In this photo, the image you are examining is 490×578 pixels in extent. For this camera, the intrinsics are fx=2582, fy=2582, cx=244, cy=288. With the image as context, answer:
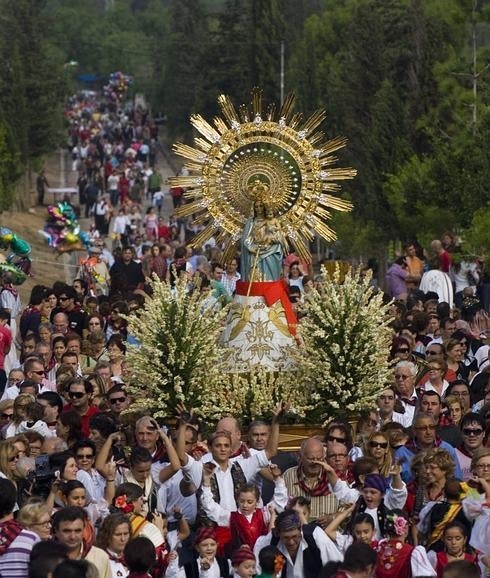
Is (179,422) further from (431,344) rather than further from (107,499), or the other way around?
(431,344)

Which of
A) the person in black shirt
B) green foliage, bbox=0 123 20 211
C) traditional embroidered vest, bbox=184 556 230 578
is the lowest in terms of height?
traditional embroidered vest, bbox=184 556 230 578

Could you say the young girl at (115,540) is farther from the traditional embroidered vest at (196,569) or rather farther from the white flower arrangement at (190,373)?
the white flower arrangement at (190,373)

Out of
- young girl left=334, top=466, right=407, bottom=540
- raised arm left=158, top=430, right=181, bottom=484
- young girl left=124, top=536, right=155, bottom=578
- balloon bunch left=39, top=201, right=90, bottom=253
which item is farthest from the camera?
balloon bunch left=39, top=201, right=90, bottom=253

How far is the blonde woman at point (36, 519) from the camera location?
1469cm

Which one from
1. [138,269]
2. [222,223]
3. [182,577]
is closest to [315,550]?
[182,577]

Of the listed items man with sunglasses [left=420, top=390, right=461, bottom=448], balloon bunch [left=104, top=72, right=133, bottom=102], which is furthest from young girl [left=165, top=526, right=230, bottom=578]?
balloon bunch [left=104, top=72, right=133, bottom=102]

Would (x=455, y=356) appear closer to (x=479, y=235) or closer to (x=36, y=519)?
(x=36, y=519)

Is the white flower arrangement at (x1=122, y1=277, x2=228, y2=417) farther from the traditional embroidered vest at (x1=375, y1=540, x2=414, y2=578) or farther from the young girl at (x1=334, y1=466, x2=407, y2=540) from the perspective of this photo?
the traditional embroidered vest at (x1=375, y1=540, x2=414, y2=578)

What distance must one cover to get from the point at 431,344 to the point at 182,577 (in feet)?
23.5

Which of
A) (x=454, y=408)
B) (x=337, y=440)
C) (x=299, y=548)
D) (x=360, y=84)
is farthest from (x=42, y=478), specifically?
(x=360, y=84)

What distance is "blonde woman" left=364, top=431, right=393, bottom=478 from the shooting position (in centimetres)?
1731

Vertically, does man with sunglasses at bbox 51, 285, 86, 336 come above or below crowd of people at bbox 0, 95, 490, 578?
above

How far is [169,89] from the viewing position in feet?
274

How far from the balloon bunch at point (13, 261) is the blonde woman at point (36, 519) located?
12.6 m
